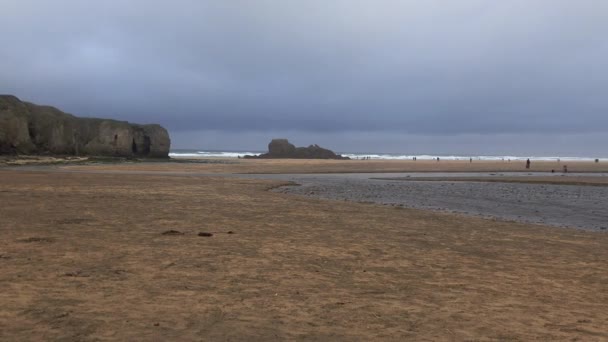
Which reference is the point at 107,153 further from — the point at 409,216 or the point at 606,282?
the point at 606,282

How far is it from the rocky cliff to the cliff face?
37.8m

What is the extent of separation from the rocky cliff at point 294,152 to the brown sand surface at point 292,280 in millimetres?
123333

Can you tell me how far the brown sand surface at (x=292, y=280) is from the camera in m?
5.13

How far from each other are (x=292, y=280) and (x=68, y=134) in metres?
93.5

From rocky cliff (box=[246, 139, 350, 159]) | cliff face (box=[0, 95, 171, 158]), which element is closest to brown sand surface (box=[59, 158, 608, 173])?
cliff face (box=[0, 95, 171, 158])

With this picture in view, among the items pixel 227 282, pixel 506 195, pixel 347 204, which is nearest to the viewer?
pixel 227 282

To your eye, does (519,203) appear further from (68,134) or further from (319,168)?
(68,134)

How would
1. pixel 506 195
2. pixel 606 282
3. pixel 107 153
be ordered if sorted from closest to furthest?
pixel 606 282
pixel 506 195
pixel 107 153

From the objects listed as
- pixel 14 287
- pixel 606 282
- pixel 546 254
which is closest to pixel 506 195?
pixel 546 254

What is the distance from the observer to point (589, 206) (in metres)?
20.8

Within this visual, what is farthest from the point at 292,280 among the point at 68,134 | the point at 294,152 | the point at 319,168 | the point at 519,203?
the point at 294,152

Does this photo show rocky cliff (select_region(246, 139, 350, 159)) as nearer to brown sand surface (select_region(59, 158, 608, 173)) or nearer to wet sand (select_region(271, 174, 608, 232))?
brown sand surface (select_region(59, 158, 608, 173))

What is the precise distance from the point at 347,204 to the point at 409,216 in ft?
13.6

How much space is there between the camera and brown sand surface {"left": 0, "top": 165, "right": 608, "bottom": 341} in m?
5.13
